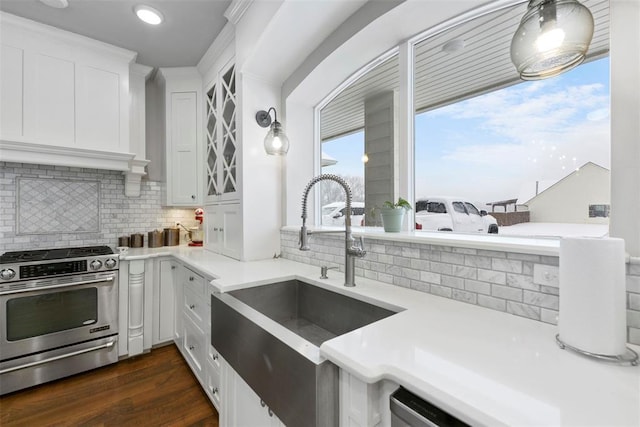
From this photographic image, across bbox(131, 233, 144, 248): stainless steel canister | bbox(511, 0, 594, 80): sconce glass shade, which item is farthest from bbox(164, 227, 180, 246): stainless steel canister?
bbox(511, 0, 594, 80): sconce glass shade

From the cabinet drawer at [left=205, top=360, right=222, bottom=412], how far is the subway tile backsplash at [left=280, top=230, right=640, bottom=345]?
107 cm

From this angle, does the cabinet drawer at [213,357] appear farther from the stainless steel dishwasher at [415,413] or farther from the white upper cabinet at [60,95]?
the white upper cabinet at [60,95]

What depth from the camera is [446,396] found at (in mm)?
545

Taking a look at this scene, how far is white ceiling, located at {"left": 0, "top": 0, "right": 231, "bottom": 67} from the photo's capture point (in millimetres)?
1966

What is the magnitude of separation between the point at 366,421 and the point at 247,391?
70cm

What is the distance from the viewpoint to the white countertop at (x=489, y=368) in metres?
0.50

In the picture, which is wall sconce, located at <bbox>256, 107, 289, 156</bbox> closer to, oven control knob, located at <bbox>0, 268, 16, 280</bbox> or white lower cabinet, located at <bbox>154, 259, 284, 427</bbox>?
white lower cabinet, located at <bbox>154, 259, 284, 427</bbox>

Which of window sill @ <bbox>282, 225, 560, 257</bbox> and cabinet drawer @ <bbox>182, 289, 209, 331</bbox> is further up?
window sill @ <bbox>282, 225, 560, 257</bbox>

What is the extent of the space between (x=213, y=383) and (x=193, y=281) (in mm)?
707

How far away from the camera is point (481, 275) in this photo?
3.48ft

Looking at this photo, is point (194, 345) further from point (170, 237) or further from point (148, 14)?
point (148, 14)

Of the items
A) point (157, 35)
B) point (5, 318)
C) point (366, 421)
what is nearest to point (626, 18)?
point (366, 421)

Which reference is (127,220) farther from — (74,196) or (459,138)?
(459,138)

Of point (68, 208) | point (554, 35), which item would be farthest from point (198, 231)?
point (554, 35)
